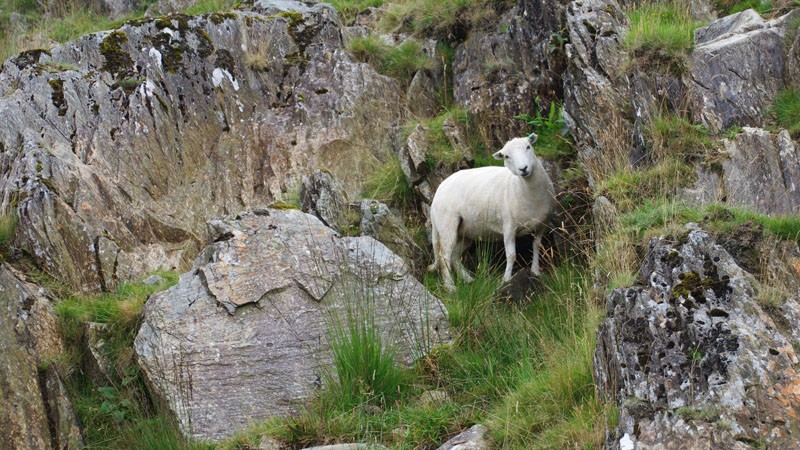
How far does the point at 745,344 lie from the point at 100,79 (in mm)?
9660

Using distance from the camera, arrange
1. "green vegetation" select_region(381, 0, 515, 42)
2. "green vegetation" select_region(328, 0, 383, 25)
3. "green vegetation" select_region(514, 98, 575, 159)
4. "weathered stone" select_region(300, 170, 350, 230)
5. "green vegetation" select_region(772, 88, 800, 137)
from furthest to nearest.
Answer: "green vegetation" select_region(328, 0, 383, 25) → "green vegetation" select_region(381, 0, 515, 42) → "green vegetation" select_region(514, 98, 575, 159) → "weathered stone" select_region(300, 170, 350, 230) → "green vegetation" select_region(772, 88, 800, 137)

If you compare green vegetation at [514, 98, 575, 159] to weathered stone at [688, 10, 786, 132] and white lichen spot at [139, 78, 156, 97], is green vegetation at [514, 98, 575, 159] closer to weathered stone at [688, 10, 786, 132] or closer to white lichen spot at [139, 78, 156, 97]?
weathered stone at [688, 10, 786, 132]

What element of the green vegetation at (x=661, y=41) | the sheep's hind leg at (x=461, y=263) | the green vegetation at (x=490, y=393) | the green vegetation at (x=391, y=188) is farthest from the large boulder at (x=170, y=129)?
the green vegetation at (x=490, y=393)

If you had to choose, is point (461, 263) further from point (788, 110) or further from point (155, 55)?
point (155, 55)

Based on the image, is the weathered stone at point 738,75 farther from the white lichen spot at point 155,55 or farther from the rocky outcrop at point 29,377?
the rocky outcrop at point 29,377

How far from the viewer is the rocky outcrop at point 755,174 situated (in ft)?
28.9

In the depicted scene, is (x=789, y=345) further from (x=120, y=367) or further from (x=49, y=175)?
(x=49, y=175)

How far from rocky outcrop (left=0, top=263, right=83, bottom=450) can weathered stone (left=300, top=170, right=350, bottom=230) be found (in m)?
3.32

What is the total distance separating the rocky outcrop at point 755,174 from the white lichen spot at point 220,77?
7.11m

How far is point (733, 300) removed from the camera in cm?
613

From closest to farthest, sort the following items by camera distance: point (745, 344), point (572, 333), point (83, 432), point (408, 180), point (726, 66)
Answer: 1. point (745, 344)
2. point (572, 333)
3. point (83, 432)
4. point (726, 66)
5. point (408, 180)

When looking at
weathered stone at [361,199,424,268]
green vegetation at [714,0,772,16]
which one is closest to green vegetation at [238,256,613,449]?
weathered stone at [361,199,424,268]

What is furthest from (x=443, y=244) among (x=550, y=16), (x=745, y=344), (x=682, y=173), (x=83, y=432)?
(x=745, y=344)

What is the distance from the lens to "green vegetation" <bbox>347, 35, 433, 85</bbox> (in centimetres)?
1391
